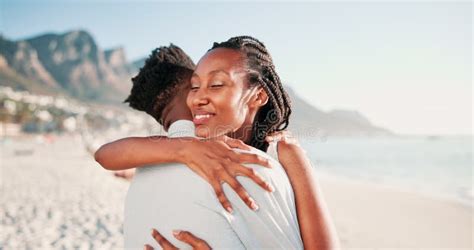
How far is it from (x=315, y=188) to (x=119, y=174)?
7.27 feet

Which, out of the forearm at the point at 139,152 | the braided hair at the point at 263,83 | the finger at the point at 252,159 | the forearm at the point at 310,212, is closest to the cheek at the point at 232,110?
the braided hair at the point at 263,83

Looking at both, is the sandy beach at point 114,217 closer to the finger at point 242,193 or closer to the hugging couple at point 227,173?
the hugging couple at point 227,173

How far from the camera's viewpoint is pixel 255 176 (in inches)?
48.2

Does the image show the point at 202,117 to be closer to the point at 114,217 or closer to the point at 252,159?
the point at 252,159

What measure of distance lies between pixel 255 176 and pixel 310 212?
333 millimetres

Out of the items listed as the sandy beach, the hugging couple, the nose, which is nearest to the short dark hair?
the hugging couple

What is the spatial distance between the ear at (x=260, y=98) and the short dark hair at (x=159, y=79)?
58 cm

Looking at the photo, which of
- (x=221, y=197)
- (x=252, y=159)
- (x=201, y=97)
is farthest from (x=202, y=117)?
(x=221, y=197)

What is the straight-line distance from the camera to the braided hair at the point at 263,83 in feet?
6.43

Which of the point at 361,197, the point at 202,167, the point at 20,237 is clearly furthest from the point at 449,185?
the point at 202,167

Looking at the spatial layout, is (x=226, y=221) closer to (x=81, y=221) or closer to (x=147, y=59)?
(x=147, y=59)

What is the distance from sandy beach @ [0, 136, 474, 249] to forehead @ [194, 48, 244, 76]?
586 cm

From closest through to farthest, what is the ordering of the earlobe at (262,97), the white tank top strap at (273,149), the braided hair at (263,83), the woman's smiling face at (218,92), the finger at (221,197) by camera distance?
the finger at (221,197), the white tank top strap at (273,149), the woman's smiling face at (218,92), the braided hair at (263,83), the earlobe at (262,97)

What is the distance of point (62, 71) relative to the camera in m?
199
